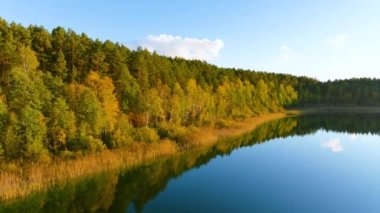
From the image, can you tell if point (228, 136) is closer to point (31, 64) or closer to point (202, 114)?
point (202, 114)

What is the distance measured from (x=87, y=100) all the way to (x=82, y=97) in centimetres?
88

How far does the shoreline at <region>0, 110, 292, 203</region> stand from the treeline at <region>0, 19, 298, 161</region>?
5.86ft

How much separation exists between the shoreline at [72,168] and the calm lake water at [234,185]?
3.00 feet

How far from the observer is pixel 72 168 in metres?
33.5

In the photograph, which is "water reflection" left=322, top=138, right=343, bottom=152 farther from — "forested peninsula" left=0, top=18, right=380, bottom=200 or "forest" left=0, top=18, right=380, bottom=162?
"forest" left=0, top=18, right=380, bottom=162

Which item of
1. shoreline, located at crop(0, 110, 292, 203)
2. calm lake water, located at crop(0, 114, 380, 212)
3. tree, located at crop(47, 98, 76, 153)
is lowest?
calm lake water, located at crop(0, 114, 380, 212)

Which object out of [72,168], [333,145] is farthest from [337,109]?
[72,168]

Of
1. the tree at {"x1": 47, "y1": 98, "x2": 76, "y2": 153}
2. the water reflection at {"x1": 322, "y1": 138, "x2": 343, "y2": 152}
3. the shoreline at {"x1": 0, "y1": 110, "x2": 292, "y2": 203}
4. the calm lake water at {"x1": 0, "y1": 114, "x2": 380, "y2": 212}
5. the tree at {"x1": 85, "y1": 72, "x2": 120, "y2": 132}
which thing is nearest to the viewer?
the shoreline at {"x1": 0, "y1": 110, "x2": 292, "y2": 203}

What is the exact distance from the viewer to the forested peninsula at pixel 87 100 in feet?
110

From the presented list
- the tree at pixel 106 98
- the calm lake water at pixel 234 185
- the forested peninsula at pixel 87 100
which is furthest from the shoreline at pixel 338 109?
the tree at pixel 106 98

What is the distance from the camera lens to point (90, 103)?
40.2m

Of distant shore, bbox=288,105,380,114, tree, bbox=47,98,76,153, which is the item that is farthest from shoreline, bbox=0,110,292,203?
distant shore, bbox=288,105,380,114

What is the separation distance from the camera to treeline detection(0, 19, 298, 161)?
111 feet

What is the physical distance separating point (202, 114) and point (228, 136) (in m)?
11.0
